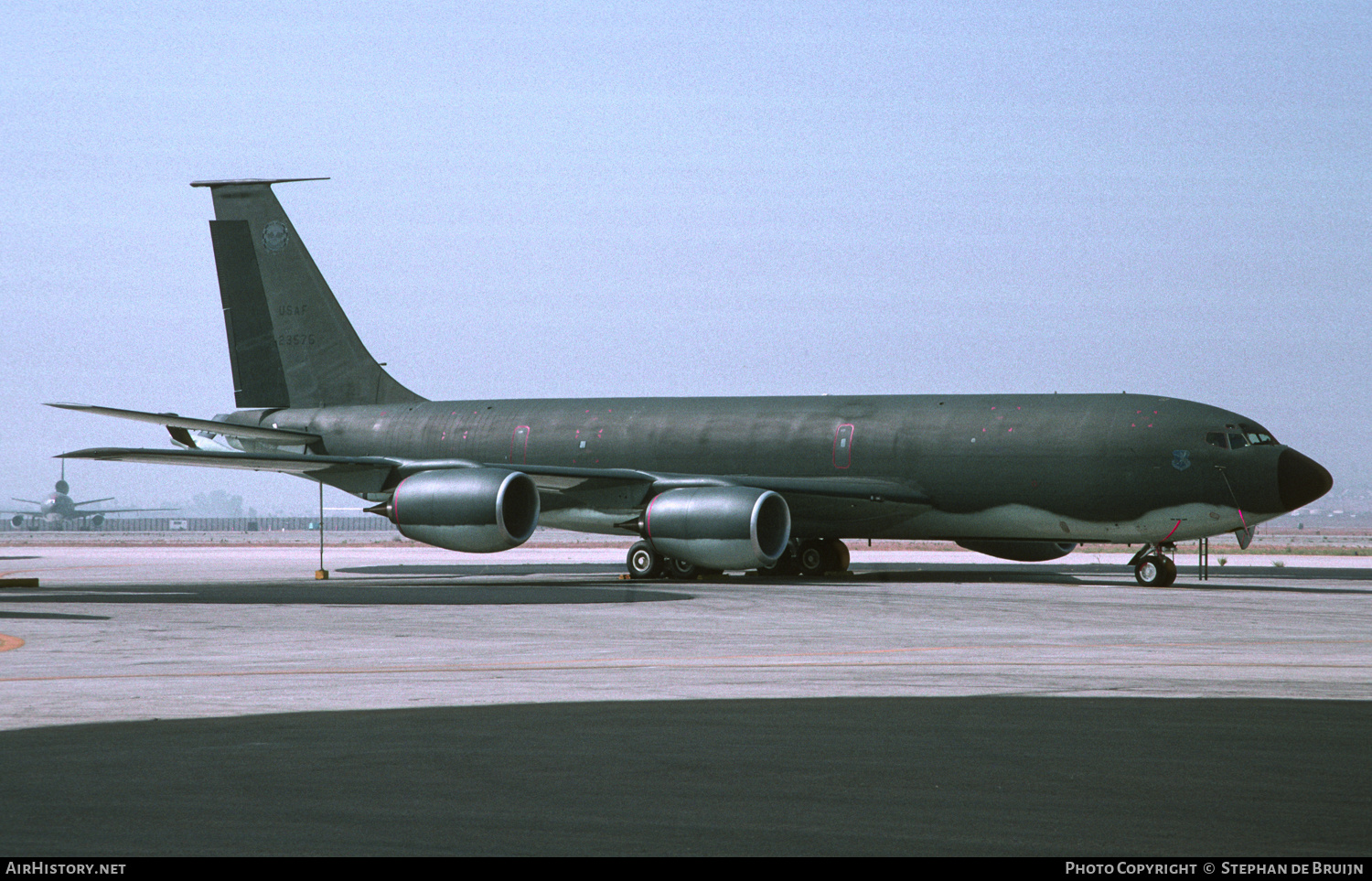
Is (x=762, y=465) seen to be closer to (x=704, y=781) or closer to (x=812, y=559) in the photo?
(x=812, y=559)

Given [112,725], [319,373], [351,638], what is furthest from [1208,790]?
[319,373]

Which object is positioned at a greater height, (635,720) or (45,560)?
(635,720)

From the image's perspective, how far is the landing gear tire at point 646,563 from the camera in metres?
32.2

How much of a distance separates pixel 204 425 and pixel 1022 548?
19.3m

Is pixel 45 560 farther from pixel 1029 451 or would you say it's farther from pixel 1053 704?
Result: pixel 1053 704

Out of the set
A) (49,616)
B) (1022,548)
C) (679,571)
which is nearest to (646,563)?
(679,571)

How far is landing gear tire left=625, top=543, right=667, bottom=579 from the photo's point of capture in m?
32.2

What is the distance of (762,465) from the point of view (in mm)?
33594

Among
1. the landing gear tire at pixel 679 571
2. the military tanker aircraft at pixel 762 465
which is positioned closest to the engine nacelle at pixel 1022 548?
the military tanker aircraft at pixel 762 465

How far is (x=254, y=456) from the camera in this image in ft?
100

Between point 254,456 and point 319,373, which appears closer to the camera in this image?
point 254,456

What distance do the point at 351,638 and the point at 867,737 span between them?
9158mm

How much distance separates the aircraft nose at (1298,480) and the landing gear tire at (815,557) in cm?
1013

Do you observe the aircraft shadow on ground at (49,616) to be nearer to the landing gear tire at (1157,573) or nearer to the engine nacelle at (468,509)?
the engine nacelle at (468,509)
